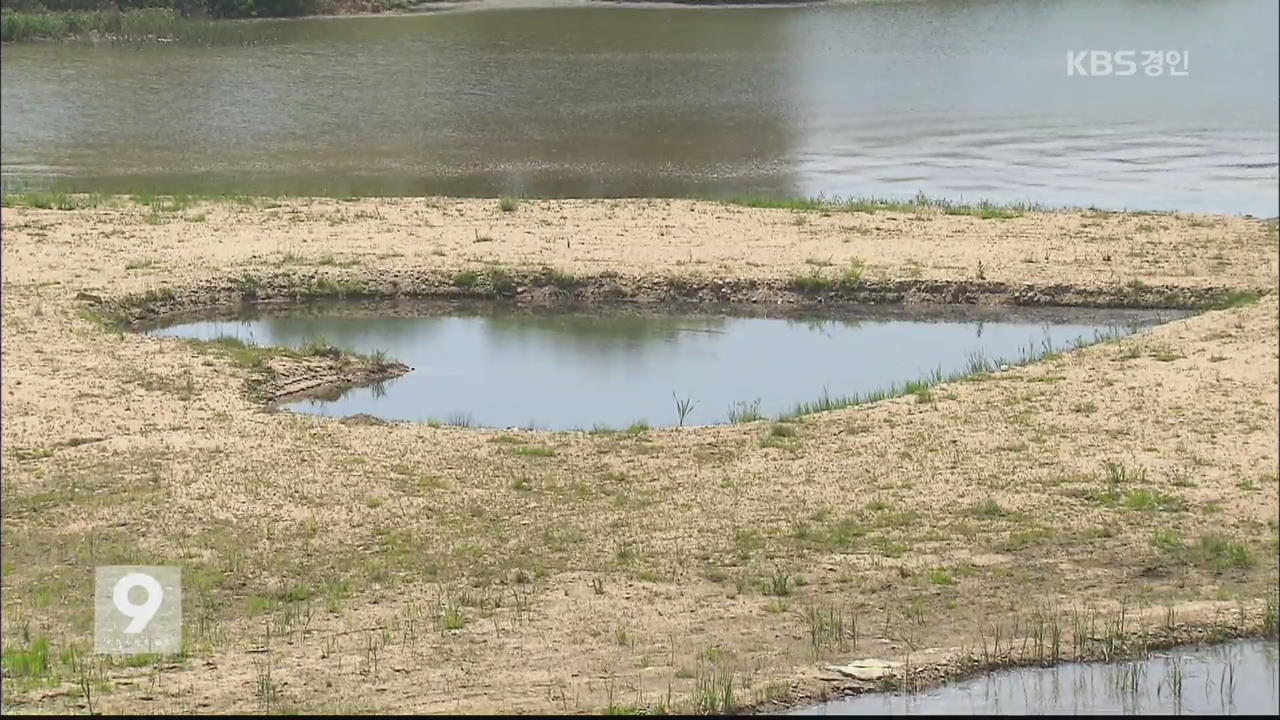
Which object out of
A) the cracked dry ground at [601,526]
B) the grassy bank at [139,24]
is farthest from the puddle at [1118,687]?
the grassy bank at [139,24]

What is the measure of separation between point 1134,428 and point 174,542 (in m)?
6.07

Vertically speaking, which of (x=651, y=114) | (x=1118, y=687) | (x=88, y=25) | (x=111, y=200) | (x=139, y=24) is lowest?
(x=1118, y=687)

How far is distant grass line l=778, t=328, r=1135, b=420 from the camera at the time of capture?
1309cm

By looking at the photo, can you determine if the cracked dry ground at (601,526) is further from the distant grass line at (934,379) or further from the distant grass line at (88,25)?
the distant grass line at (88,25)

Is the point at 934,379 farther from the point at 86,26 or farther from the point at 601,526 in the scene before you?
the point at 86,26

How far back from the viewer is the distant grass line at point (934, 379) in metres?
13.1

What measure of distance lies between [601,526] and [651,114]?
2003 centimetres

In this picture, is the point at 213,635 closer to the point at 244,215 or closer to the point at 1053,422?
the point at 1053,422

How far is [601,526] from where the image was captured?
1054 cm

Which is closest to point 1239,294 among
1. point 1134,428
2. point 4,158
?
point 1134,428

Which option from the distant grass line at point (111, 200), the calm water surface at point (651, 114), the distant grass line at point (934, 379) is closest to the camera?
the distant grass line at point (934, 379)

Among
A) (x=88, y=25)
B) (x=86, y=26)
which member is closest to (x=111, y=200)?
(x=88, y=25)

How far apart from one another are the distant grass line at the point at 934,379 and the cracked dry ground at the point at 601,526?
295 millimetres

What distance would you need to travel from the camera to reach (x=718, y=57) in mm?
36594
